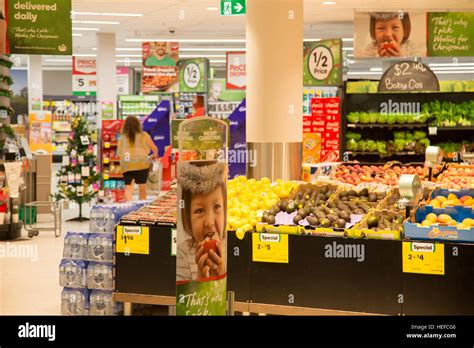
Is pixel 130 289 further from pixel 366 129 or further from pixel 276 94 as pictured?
pixel 366 129

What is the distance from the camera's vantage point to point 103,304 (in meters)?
6.52

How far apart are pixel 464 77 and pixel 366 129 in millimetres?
20825

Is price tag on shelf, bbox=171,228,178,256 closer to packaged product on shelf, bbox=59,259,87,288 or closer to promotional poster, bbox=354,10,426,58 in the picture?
packaged product on shelf, bbox=59,259,87,288

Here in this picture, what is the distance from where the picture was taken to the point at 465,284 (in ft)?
16.5

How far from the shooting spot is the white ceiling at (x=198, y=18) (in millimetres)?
13773

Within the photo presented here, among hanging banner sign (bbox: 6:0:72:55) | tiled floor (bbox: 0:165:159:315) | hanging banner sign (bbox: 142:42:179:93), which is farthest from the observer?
hanging banner sign (bbox: 142:42:179:93)

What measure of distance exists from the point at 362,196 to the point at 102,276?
89.4 inches

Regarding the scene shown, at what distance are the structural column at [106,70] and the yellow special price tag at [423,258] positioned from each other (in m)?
13.9

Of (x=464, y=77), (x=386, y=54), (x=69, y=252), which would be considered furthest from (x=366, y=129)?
(x=464, y=77)

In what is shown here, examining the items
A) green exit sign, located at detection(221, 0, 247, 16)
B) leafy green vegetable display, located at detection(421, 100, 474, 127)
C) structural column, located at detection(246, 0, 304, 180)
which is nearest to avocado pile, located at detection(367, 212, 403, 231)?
structural column, located at detection(246, 0, 304, 180)

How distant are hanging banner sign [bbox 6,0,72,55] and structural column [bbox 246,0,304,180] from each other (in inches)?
99.3

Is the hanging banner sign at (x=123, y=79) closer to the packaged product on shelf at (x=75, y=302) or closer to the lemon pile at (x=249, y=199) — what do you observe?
the lemon pile at (x=249, y=199)

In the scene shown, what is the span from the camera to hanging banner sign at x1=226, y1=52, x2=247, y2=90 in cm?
2084

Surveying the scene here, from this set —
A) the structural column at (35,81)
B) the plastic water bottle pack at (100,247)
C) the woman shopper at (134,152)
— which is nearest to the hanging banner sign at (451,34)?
the woman shopper at (134,152)
